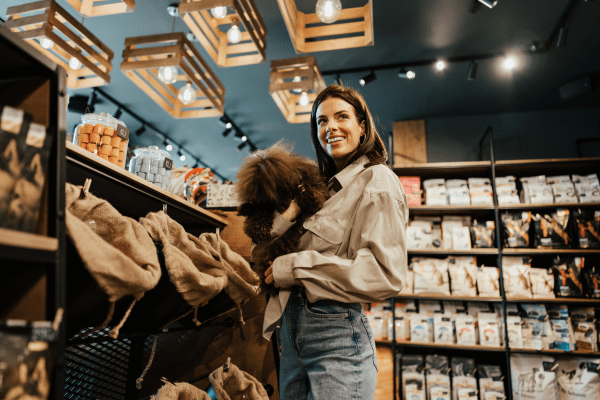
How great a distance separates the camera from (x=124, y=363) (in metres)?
1.40

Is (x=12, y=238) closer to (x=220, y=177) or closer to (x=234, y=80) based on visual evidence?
(x=234, y=80)

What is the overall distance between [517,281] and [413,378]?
1.27 m

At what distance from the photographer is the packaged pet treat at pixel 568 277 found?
330 centimetres

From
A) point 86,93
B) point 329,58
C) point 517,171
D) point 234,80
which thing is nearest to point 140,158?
point 329,58

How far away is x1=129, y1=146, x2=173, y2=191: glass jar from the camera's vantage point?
1.52 meters

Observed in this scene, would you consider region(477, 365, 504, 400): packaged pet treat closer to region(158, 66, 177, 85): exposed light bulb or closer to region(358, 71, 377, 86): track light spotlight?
region(358, 71, 377, 86): track light spotlight

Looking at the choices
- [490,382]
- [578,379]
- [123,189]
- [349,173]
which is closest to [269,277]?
[349,173]

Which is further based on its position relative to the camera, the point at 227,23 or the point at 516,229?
the point at 516,229

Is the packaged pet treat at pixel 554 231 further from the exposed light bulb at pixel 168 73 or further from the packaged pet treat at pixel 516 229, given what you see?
the exposed light bulb at pixel 168 73

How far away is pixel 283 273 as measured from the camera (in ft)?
3.55

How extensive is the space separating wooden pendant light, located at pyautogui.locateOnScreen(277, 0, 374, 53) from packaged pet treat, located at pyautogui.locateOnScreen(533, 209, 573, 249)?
2.30 metres

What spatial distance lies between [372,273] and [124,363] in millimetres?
1002

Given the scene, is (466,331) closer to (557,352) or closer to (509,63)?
(557,352)

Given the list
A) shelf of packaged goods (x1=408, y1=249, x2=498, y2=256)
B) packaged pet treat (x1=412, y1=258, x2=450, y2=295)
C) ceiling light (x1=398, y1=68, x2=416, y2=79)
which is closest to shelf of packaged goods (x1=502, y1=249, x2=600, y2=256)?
shelf of packaged goods (x1=408, y1=249, x2=498, y2=256)
